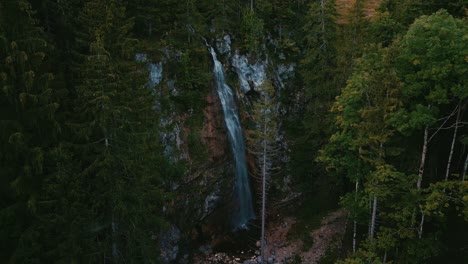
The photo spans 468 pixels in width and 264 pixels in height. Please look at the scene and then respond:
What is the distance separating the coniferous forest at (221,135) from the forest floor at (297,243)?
0.31ft

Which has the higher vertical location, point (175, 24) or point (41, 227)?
point (175, 24)

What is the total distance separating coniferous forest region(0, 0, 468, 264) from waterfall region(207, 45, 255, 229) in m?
0.11

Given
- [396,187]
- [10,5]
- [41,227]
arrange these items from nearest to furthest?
[10,5] → [41,227] → [396,187]

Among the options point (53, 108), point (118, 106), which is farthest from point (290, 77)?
point (53, 108)

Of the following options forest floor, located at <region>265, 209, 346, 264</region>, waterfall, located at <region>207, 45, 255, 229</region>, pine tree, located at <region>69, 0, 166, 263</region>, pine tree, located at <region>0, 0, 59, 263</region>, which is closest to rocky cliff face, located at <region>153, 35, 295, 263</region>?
waterfall, located at <region>207, 45, 255, 229</region>

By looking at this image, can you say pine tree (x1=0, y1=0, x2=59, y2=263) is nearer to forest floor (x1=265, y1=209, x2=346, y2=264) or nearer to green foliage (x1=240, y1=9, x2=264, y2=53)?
forest floor (x1=265, y1=209, x2=346, y2=264)

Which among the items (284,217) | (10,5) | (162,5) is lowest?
(284,217)

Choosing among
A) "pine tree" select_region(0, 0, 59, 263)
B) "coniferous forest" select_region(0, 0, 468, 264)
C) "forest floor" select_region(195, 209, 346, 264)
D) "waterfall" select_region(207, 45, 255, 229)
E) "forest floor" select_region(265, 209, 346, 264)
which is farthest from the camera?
"waterfall" select_region(207, 45, 255, 229)

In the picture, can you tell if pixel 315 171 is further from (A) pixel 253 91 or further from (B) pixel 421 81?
(B) pixel 421 81

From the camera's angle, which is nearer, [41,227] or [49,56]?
[41,227]

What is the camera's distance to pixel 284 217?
26.1m

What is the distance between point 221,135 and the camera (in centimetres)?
2525

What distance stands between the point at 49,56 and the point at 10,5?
250cm

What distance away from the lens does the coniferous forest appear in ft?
42.4
